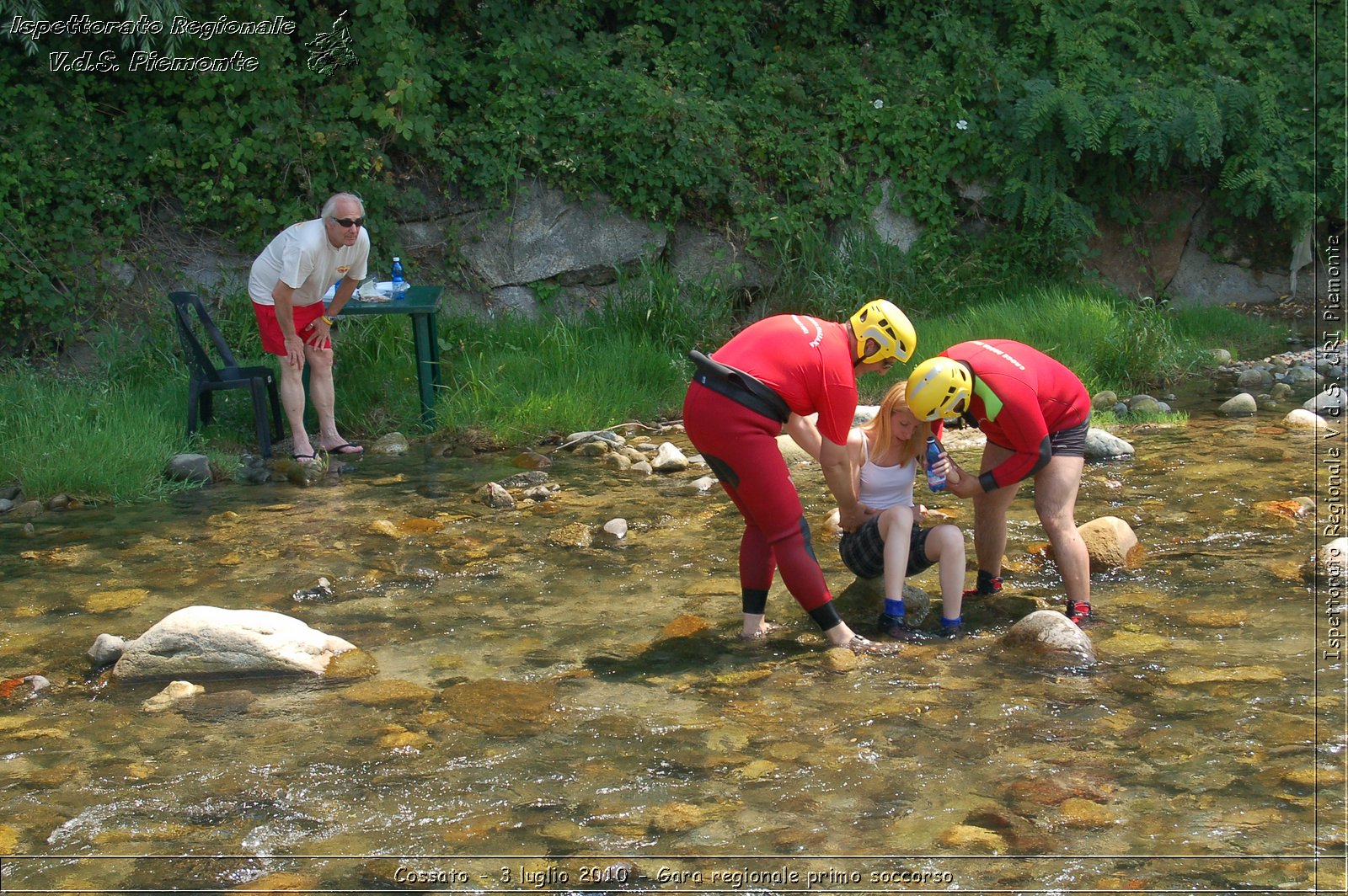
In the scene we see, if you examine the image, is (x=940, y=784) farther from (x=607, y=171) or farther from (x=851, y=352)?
(x=607, y=171)

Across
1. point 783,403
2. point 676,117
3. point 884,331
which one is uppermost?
point 676,117

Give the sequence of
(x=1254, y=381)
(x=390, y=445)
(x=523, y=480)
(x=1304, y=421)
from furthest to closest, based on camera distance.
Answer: (x=1254, y=381), (x=390, y=445), (x=1304, y=421), (x=523, y=480)

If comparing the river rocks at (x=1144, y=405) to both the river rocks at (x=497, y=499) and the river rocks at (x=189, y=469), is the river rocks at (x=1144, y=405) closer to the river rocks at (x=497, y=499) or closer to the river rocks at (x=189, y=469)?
the river rocks at (x=497, y=499)

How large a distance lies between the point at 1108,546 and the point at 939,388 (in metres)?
1.70

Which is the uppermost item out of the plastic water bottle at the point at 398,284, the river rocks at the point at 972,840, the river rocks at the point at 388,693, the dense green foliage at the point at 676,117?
the dense green foliage at the point at 676,117

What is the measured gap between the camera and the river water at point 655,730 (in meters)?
3.61

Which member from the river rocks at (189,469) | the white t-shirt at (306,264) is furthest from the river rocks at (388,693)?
the white t-shirt at (306,264)

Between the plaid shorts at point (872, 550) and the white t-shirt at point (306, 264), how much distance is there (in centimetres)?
425

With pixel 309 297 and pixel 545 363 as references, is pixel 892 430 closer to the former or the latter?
pixel 309 297

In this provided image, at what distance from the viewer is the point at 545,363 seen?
987cm

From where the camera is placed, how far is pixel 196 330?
32.1 ft

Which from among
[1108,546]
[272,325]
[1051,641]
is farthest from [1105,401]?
[272,325]

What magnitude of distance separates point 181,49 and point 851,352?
782 cm

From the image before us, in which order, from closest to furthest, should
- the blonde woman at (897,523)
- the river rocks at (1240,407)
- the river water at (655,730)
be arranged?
the river water at (655,730) → the blonde woman at (897,523) → the river rocks at (1240,407)
